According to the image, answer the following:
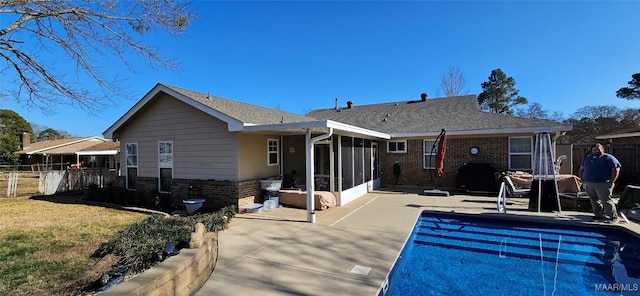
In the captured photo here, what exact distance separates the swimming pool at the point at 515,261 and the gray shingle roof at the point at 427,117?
545cm

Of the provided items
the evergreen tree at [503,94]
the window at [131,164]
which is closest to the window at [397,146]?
the window at [131,164]

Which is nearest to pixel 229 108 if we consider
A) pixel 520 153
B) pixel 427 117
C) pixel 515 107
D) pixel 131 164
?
pixel 131 164

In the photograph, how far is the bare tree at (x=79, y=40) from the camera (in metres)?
5.13

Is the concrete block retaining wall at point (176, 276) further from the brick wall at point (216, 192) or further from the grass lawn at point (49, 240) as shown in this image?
the brick wall at point (216, 192)

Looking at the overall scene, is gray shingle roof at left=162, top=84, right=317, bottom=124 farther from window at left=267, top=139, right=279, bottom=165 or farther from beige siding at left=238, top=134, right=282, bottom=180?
window at left=267, top=139, right=279, bottom=165

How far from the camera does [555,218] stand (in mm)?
6898

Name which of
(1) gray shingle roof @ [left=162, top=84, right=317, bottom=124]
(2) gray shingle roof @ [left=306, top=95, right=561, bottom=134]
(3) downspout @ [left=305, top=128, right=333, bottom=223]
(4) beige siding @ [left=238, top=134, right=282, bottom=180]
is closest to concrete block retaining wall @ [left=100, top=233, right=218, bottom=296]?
(3) downspout @ [left=305, top=128, right=333, bottom=223]

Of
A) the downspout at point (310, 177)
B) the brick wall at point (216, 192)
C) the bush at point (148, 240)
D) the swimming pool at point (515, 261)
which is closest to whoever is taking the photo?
the swimming pool at point (515, 261)

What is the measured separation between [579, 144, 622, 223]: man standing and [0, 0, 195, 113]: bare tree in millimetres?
9239

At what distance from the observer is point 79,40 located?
557 centimetres

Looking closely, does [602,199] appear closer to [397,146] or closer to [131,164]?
[397,146]

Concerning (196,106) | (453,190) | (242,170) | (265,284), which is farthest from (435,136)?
(265,284)

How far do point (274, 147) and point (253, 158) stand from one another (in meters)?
1.28

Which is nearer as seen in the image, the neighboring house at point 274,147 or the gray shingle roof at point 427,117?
the neighboring house at point 274,147
